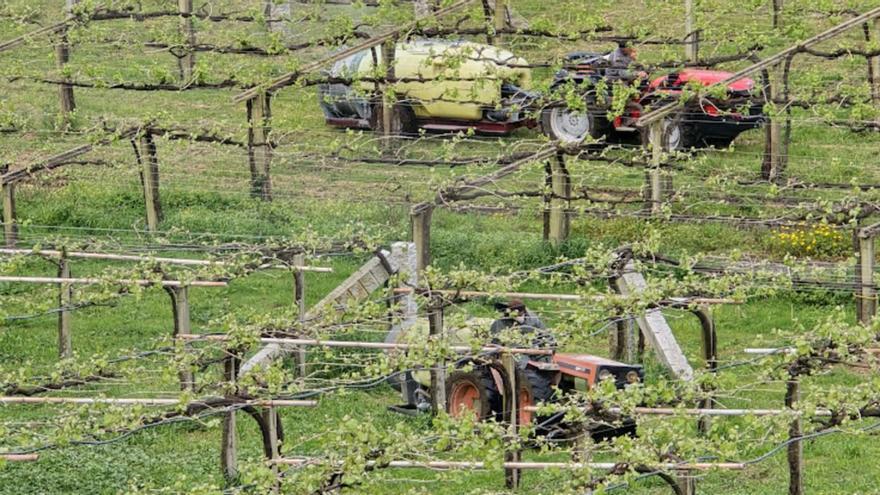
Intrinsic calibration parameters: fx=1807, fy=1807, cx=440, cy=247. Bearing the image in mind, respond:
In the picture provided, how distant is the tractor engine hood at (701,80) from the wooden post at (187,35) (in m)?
6.18

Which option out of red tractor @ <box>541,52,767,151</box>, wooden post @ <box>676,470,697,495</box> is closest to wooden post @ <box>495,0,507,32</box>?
red tractor @ <box>541,52,767,151</box>

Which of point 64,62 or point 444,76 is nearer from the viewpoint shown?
point 444,76

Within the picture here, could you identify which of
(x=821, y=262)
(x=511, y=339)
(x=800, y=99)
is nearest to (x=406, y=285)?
(x=511, y=339)

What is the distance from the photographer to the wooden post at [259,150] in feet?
72.6

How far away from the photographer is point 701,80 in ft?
75.4

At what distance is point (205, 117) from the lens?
25.8m

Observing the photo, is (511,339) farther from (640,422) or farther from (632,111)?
(632,111)

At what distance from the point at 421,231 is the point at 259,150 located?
17.0 ft

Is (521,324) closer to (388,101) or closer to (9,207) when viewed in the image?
(388,101)

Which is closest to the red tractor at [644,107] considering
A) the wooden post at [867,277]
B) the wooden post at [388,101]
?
the wooden post at [388,101]

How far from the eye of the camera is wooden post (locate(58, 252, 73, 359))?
691 inches

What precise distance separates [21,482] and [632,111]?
11662 millimetres

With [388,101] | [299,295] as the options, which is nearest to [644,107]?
[388,101]

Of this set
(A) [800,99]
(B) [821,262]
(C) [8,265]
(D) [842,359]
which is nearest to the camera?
(D) [842,359]
